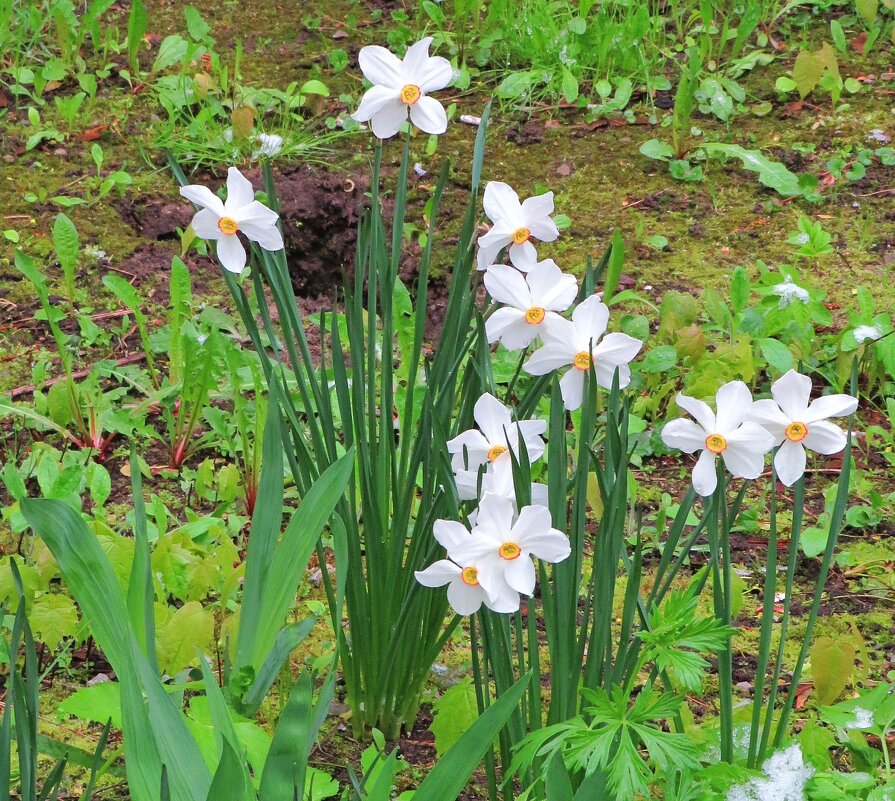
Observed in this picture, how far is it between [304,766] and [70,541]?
0.37 meters

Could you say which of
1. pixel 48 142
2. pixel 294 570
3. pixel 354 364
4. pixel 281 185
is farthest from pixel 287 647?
pixel 48 142

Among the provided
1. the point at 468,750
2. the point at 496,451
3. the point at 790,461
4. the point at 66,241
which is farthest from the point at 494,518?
the point at 66,241

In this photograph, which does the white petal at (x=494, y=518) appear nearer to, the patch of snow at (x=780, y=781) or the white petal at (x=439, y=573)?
the white petal at (x=439, y=573)

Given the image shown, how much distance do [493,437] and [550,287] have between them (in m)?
0.18

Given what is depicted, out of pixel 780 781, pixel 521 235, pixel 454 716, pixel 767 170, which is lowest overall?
pixel 780 781

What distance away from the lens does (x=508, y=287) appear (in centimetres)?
120

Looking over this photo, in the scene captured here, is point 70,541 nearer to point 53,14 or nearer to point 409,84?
point 409,84

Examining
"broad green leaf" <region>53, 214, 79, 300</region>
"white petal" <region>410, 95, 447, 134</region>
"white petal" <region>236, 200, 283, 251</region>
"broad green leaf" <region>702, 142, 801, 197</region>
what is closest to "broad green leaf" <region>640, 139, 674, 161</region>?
"broad green leaf" <region>702, 142, 801, 197</region>

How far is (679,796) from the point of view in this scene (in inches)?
44.9

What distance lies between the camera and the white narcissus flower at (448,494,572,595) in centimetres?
107

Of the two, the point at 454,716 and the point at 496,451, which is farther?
the point at 454,716

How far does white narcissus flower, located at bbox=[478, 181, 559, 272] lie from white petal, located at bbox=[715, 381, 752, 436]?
29cm

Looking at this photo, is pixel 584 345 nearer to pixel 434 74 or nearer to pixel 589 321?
pixel 589 321

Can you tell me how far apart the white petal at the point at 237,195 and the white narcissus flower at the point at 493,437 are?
39cm
